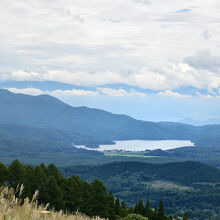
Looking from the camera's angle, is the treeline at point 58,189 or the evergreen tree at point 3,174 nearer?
the evergreen tree at point 3,174

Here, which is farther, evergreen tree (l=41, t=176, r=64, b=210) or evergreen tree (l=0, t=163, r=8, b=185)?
evergreen tree (l=41, t=176, r=64, b=210)

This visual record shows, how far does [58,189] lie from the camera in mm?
63312

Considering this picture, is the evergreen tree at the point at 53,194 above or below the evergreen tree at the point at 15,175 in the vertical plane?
below

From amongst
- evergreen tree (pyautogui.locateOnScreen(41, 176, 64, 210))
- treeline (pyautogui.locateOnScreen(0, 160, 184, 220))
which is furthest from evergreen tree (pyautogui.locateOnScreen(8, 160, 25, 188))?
evergreen tree (pyautogui.locateOnScreen(41, 176, 64, 210))

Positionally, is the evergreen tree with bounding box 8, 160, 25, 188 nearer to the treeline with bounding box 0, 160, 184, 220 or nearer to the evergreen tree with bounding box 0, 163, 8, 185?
the treeline with bounding box 0, 160, 184, 220

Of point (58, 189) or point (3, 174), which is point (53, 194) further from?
point (3, 174)

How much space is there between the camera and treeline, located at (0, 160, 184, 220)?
2450 inches

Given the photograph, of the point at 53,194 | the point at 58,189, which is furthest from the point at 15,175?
the point at 58,189

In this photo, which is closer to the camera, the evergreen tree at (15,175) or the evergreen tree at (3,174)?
the evergreen tree at (3,174)

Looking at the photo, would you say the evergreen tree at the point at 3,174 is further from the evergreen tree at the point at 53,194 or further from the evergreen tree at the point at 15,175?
the evergreen tree at the point at 53,194

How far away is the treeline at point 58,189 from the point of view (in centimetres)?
6222

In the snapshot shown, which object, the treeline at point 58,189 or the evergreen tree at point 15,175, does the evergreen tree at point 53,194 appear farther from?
the evergreen tree at point 15,175

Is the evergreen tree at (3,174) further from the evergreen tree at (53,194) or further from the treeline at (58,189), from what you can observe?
the evergreen tree at (53,194)

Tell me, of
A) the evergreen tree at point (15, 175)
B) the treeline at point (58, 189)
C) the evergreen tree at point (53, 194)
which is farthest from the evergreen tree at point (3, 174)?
the evergreen tree at point (53, 194)
